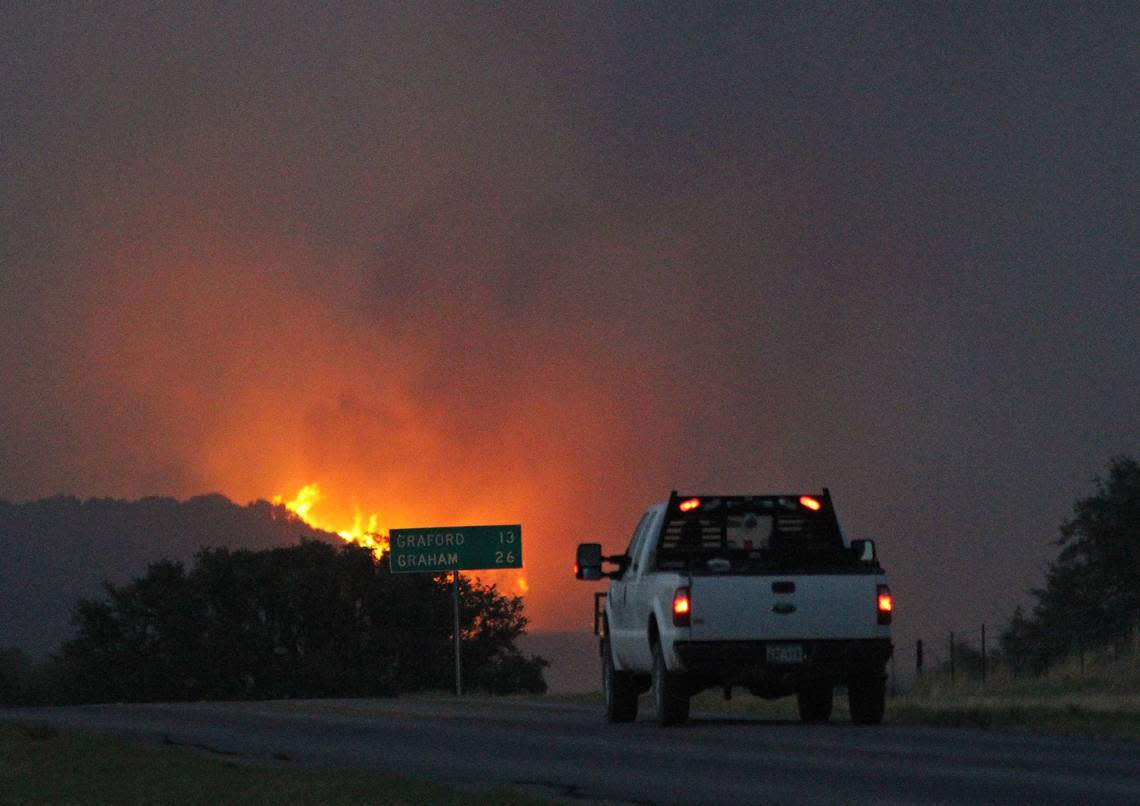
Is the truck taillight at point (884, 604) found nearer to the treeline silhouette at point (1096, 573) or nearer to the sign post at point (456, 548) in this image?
the sign post at point (456, 548)

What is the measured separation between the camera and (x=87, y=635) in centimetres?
10469

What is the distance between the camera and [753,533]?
896 inches

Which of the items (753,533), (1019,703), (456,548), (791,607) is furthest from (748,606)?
(456,548)

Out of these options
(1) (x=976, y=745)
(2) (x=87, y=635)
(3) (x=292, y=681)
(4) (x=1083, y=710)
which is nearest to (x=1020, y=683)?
(4) (x=1083, y=710)

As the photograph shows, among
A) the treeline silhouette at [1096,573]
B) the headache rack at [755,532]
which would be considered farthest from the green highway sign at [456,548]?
the treeline silhouette at [1096,573]

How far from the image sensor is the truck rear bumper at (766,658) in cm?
2100

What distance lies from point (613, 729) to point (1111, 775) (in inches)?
323

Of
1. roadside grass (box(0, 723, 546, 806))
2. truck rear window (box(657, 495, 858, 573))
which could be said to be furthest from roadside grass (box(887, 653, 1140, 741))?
roadside grass (box(0, 723, 546, 806))

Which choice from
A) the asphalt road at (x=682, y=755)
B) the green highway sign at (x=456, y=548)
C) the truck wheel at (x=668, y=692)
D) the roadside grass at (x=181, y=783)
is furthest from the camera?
the green highway sign at (x=456, y=548)

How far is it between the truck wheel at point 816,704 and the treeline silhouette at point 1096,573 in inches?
2372

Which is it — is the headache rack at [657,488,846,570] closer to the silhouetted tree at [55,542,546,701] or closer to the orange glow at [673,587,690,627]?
the orange glow at [673,587,690,627]

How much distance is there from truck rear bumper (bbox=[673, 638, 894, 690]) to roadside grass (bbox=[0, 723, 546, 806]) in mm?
5240

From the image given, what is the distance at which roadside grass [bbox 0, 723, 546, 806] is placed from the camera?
13273mm

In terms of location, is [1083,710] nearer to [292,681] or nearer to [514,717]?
[514,717]
